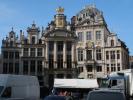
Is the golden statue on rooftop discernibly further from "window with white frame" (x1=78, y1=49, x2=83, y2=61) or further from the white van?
the white van

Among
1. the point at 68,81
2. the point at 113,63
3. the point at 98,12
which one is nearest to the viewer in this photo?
the point at 68,81

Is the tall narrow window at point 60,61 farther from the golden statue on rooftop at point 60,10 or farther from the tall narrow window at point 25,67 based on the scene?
the golden statue on rooftop at point 60,10

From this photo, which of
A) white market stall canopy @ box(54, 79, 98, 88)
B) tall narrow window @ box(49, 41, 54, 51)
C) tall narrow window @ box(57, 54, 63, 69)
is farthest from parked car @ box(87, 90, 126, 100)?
tall narrow window @ box(49, 41, 54, 51)

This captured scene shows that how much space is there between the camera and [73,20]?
6900cm

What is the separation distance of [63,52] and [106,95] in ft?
166

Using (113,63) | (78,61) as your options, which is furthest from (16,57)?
(113,63)

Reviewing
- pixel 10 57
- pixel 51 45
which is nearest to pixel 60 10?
pixel 51 45

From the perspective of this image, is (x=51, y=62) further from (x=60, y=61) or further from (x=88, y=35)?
(x=88, y=35)

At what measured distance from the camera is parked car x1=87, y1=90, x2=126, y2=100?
13.0m

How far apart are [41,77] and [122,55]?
14.9m

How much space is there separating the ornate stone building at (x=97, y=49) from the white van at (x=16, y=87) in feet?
131

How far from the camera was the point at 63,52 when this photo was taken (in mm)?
63812

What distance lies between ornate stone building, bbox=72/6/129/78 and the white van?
39979 mm

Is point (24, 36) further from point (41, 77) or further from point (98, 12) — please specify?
point (98, 12)
